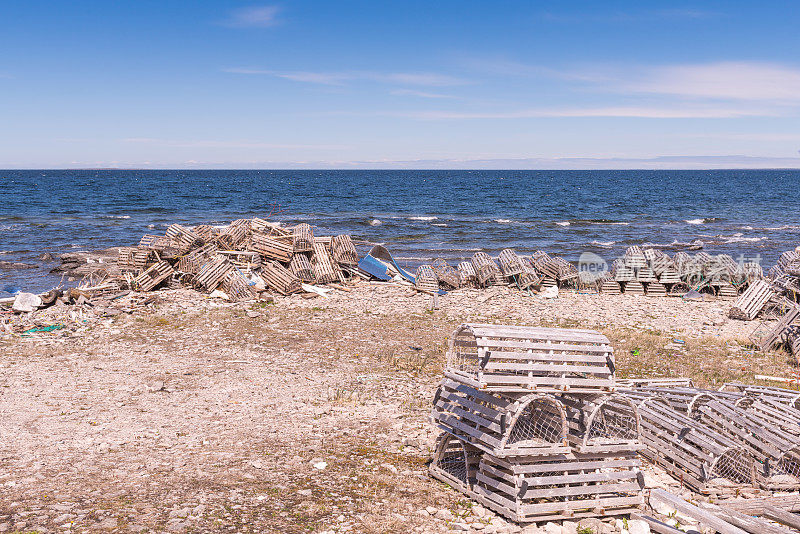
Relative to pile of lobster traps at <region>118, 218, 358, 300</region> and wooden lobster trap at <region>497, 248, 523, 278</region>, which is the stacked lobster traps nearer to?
pile of lobster traps at <region>118, 218, 358, 300</region>

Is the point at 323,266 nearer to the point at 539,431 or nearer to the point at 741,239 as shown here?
the point at 539,431

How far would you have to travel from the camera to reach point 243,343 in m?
14.3

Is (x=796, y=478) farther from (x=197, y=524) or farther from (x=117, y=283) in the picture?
(x=117, y=283)

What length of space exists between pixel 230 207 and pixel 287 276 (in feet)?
137

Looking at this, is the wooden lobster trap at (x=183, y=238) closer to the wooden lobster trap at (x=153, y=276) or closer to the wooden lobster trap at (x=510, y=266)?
the wooden lobster trap at (x=153, y=276)

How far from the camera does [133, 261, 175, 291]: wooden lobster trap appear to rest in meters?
19.2

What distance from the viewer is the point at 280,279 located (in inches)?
773

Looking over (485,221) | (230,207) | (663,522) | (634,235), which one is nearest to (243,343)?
(663,522)

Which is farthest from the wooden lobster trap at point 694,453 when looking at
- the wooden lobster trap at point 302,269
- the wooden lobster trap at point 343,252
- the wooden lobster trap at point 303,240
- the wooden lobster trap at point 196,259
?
the wooden lobster trap at point 196,259

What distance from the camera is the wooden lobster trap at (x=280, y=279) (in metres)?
19.5

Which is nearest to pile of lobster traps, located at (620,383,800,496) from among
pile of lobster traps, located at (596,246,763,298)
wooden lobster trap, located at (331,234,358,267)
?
pile of lobster traps, located at (596,246,763,298)

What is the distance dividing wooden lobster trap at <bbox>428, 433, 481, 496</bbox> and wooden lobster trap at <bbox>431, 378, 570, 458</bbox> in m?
0.21

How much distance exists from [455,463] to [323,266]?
13484 mm

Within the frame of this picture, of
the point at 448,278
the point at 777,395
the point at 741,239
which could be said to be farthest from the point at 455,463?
the point at 741,239
